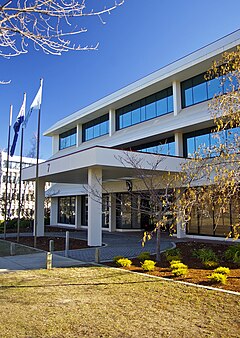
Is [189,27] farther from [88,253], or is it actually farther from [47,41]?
[88,253]

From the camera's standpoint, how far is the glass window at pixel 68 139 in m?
36.2

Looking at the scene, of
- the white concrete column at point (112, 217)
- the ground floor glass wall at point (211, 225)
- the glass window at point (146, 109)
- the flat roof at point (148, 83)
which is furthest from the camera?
the white concrete column at point (112, 217)

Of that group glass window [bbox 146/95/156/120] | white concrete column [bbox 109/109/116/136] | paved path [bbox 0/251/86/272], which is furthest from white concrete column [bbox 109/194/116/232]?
paved path [bbox 0/251/86/272]

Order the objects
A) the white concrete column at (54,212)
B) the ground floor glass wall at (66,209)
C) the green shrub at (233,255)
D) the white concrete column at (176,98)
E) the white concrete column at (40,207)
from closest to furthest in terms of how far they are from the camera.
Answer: the green shrub at (233,255) < the white concrete column at (40,207) < the white concrete column at (176,98) < the ground floor glass wall at (66,209) < the white concrete column at (54,212)

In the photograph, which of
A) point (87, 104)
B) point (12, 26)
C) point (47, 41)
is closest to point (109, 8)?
point (47, 41)

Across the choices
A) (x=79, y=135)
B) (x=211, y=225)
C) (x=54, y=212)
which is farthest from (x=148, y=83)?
(x=54, y=212)

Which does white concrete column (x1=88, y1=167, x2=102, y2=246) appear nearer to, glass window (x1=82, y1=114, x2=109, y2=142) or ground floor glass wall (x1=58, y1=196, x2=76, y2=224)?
glass window (x1=82, y1=114, x2=109, y2=142)

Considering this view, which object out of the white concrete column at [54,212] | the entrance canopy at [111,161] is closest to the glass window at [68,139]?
the white concrete column at [54,212]

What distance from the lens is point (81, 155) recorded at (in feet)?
54.5

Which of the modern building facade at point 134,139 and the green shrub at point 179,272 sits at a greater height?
the modern building facade at point 134,139

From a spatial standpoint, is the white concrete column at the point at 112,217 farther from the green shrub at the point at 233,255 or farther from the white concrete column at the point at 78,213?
the green shrub at the point at 233,255

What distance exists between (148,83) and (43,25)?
19635 millimetres

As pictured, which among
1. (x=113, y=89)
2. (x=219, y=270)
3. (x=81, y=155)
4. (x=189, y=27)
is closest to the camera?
(x=219, y=270)

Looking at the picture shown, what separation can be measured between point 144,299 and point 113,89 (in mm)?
24254
